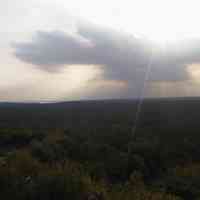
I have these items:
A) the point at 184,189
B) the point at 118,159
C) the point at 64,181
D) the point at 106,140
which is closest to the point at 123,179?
the point at 118,159

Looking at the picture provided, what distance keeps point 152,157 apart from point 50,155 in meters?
5.27

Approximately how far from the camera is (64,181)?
8133 millimetres

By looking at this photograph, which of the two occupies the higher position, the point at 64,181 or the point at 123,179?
the point at 64,181

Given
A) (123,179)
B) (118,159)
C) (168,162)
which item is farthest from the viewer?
(168,162)

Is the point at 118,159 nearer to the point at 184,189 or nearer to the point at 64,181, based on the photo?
the point at 184,189

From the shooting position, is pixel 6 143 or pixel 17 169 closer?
pixel 17 169

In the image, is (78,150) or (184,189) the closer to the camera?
(184,189)

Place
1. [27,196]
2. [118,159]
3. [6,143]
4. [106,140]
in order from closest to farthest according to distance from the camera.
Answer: [27,196] → [118,159] → [6,143] → [106,140]

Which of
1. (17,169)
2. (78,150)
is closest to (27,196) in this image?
(17,169)

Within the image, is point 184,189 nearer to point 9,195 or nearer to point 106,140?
point 9,195

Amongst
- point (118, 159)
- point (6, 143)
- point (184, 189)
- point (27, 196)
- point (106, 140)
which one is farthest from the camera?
point (106, 140)

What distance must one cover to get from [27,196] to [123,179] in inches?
224

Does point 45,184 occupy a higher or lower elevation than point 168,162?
higher

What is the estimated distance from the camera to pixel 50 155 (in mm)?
14312
